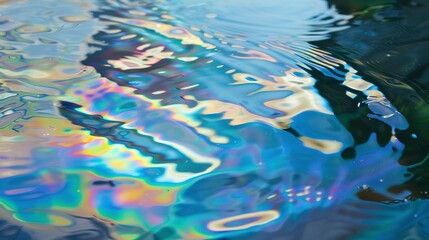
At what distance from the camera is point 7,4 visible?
1484 mm

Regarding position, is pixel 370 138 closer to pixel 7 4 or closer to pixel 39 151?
pixel 39 151

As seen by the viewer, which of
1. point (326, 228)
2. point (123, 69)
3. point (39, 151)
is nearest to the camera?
point (326, 228)

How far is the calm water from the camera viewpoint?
731 millimetres

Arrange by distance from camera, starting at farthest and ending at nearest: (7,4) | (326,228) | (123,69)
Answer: (7,4) → (123,69) → (326,228)

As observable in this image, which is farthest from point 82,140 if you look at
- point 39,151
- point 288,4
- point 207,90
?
point 288,4

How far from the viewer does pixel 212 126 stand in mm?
917

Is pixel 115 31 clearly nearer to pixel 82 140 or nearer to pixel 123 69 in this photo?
pixel 123 69

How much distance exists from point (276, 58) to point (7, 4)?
80 cm

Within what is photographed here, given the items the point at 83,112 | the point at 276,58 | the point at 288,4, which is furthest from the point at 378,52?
the point at 83,112

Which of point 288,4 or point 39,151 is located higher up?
point 288,4

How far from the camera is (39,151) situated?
844 millimetres

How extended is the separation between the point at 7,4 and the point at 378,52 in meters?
1.01

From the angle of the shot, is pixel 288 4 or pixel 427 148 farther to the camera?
pixel 288 4

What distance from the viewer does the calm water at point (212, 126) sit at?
0.73 metres
